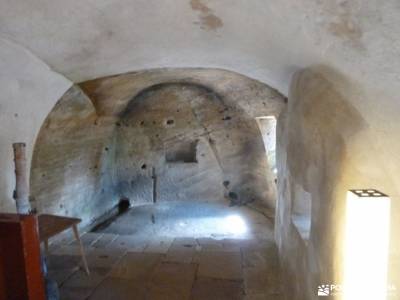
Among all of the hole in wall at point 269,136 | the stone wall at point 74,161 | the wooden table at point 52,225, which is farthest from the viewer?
the hole in wall at point 269,136

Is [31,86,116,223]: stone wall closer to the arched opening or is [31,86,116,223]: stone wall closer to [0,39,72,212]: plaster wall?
the arched opening

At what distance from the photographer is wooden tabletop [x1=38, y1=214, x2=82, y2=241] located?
2.21 meters

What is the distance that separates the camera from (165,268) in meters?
2.88

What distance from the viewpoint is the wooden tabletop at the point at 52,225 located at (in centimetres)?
221

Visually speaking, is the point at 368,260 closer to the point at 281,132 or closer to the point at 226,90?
the point at 281,132

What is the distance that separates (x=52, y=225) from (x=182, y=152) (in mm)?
4396

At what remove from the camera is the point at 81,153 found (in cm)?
477

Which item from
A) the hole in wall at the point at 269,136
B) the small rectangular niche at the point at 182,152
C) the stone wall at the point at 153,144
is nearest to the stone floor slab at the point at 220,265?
the stone wall at the point at 153,144

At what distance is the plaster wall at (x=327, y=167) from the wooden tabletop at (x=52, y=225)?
1.72 meters

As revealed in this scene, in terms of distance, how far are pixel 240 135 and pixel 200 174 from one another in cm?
124

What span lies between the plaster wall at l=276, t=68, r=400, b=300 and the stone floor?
59 centimetres

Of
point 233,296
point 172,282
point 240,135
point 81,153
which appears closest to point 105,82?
point 81,153

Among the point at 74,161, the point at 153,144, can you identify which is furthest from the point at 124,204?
the point at 74,161

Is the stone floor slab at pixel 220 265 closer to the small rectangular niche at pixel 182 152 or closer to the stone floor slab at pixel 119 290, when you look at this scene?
the stone floor slab at pixel 119 290
